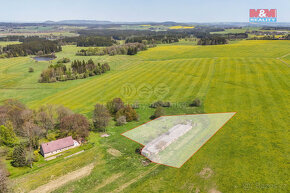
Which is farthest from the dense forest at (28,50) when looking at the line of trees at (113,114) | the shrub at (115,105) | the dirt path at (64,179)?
the dirt path at (64,179)

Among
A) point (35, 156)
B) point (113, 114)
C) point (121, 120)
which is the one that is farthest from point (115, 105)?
point (35, 156)

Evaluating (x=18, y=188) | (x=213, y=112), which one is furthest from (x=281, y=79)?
(x=18, y=188)

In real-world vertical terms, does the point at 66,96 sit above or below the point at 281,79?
below

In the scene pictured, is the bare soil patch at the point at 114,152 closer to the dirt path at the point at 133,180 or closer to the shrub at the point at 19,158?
the dirt path at the point at 133,180

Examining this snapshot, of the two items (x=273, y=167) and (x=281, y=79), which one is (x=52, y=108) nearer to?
(x=273, y=167)

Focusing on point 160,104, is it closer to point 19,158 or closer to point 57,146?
point 57,146

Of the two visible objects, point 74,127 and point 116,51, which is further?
point 116,51
